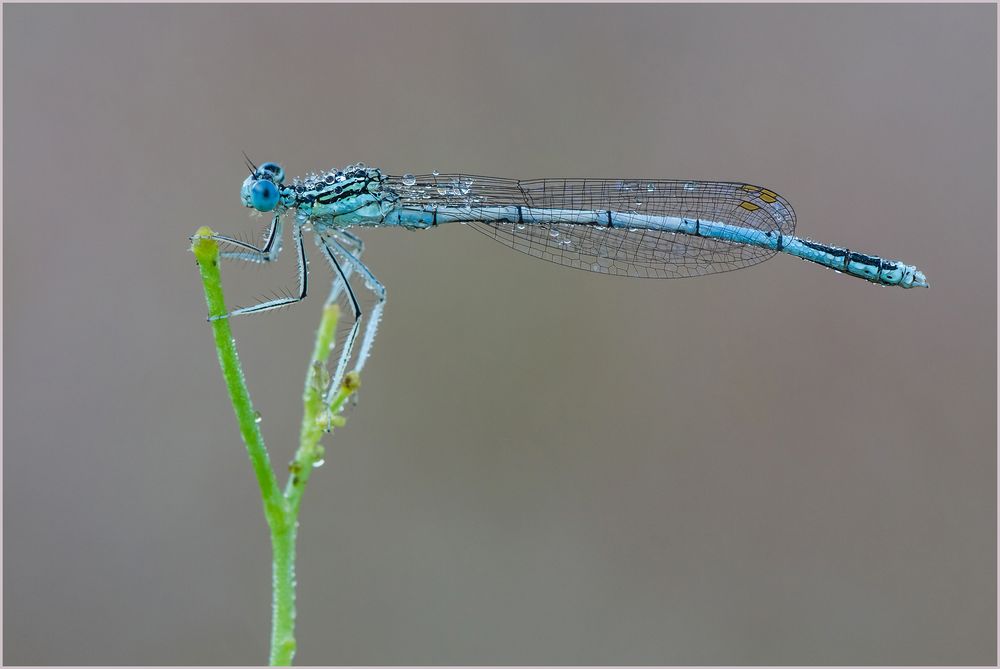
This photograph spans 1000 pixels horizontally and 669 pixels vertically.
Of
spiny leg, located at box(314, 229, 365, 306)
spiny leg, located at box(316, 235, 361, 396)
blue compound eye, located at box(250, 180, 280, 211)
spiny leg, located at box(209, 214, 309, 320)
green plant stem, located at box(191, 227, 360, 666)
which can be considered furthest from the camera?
spiny leg, located at box(314, 229, 365, 306)

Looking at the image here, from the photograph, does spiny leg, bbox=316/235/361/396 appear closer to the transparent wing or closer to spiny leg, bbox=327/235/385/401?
spiny leg, bbox=327/235/385/401

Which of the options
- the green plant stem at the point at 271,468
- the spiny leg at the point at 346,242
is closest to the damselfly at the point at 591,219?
the spiny leg at the point at 346,242

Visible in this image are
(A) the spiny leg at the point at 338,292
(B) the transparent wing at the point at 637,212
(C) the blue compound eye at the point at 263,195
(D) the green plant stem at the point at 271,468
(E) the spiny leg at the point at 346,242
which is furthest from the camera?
(B) the transparent wing at the point at 637,212

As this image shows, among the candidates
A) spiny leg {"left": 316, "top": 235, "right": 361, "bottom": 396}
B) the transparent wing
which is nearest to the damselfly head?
spiny leg {"left": 316, "top": 235, "right": 361, "bottom": 396}

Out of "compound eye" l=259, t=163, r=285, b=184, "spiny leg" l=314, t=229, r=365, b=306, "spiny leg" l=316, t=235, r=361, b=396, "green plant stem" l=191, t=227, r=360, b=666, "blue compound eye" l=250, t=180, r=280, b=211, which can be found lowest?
"green plant stem" l=191, t=227, r=360, b=666

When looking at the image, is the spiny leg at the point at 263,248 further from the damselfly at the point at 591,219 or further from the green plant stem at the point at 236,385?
the green plant stem at the point at 236,385

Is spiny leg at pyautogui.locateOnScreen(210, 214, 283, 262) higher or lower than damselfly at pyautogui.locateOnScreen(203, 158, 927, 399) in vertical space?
lower

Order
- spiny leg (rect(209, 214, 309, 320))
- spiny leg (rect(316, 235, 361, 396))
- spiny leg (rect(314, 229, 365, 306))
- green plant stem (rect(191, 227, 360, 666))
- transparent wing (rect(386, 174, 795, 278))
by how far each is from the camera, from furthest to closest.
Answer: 1. transparent wing (rect(386, 174, 795, 278))
2. spiny leg (rect(314, 229, 365, 306))
3. spiny leg (rect(209, 214, 309, 320))
4. spiny leg (rect(316, 235, 361, 396))
5. green plant stem (rect(191, 227, 360, 666))
